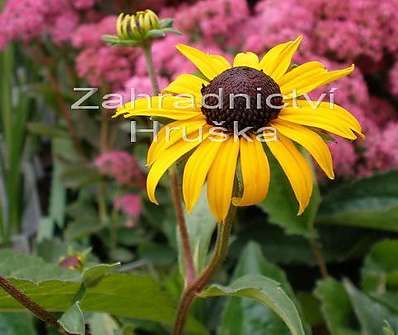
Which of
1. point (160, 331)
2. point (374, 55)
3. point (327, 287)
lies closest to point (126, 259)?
point (160, 331)

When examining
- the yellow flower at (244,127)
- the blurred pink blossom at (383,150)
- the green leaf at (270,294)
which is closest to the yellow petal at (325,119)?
the yellow flower at (244,127)

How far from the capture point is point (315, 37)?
2.99ft

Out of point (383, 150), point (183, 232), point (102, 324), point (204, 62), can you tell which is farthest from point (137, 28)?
point (383, 150)

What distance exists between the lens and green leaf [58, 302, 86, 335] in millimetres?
490

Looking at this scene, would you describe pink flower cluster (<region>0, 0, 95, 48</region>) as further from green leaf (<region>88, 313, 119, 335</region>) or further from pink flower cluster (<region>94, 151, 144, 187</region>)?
green leaf (<region>88, 313, 119, 335</region>)

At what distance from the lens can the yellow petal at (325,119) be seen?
1.53ft

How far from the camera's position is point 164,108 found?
0.50 meters

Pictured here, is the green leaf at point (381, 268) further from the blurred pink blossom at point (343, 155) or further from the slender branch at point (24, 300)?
the slender branch at point (24, 300)

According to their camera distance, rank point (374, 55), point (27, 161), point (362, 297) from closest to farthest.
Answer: point (362, 297) → point (374, 55) → point (27, 161)

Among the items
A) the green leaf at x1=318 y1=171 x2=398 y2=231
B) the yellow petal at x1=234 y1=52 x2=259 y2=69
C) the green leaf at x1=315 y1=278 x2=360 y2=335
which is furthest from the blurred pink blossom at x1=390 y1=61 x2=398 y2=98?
the yellow petal at x1=234 y1=52 x2=259 y2=69

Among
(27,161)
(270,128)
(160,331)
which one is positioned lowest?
(160,331)

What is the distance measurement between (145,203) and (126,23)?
43 cm

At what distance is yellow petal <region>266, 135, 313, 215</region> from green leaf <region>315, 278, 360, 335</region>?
0.33 meters

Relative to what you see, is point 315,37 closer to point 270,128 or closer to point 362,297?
point 362,297
